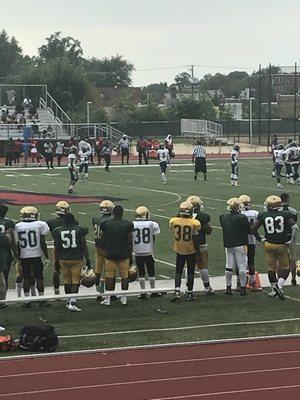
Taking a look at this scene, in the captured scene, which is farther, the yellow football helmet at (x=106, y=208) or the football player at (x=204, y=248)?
the football player at (x=204, y=248)

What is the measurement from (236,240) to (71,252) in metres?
2.55

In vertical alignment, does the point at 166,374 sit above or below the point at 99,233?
below

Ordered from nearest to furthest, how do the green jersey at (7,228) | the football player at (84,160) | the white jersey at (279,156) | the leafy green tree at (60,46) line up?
1. the green jersey at (7,228)
2. the white jersey at (279,156)
3. the football player at (84,160)
4. the leafy green tree at (60,46)

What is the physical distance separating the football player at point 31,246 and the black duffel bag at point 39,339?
2539mm

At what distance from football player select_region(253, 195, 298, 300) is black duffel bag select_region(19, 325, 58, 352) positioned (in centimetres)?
414

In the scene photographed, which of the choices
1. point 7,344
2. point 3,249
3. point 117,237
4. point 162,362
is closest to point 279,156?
point 117,237

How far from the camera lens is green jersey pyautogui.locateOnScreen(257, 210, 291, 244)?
13.6m

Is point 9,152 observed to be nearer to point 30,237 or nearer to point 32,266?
point 32,266

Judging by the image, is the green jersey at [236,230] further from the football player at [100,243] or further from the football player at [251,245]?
the football player at [100,243]

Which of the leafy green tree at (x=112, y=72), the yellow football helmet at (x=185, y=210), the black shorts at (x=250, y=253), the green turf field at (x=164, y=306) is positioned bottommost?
the green turf field at (x=164, y=306)

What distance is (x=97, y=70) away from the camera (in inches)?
4985

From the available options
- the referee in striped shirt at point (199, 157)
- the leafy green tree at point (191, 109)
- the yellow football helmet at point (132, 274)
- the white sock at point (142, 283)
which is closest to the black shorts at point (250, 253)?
the white sock at point (142, 283)

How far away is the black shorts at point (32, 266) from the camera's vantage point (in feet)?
43.7

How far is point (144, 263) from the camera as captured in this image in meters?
14.0
